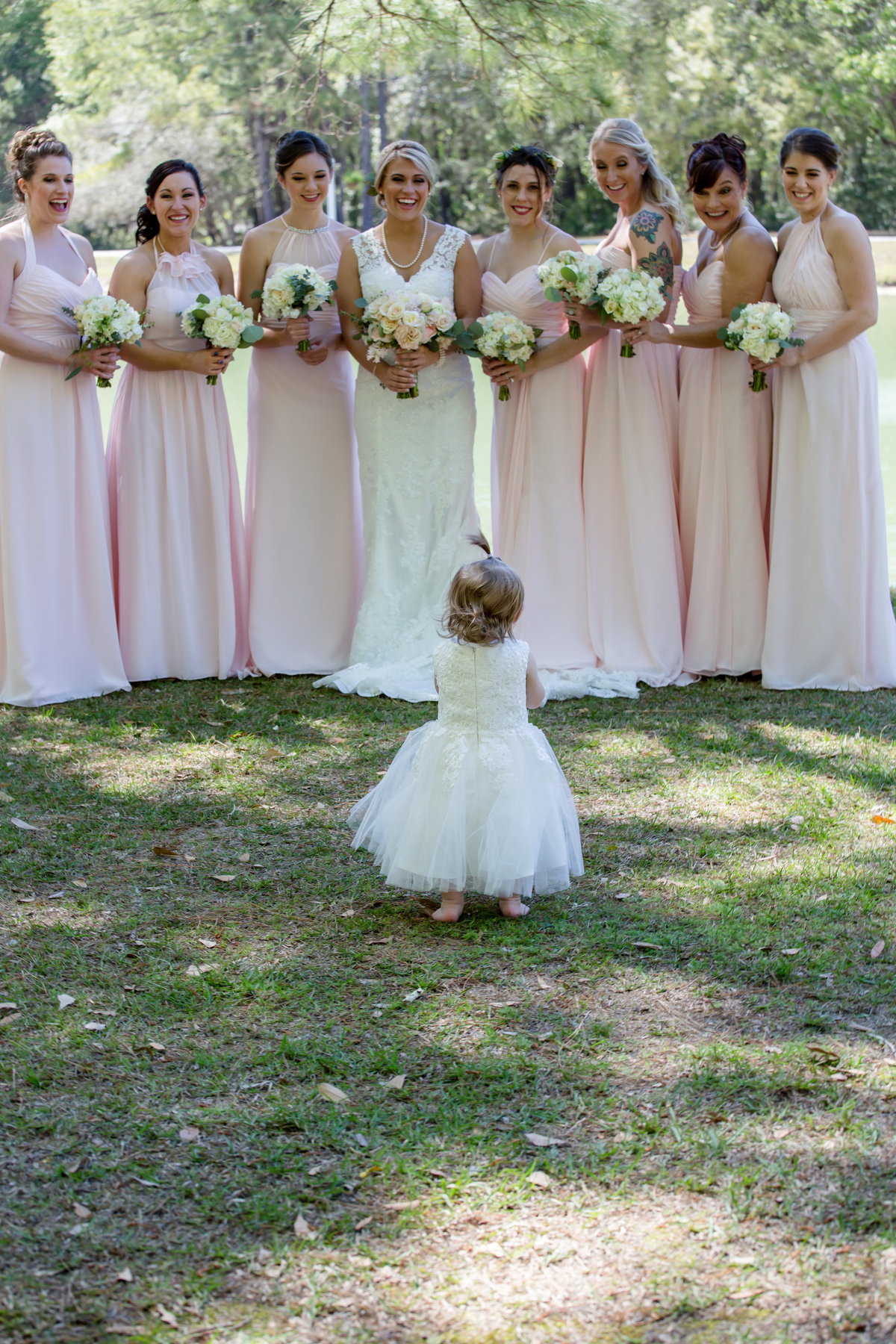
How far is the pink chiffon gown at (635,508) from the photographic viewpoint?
7.63 meters

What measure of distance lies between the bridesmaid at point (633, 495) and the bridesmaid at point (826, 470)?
1.78ft

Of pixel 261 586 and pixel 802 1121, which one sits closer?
pixel 802 1121

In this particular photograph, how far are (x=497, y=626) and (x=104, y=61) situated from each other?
37769mm

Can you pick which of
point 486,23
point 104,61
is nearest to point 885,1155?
point 486,23

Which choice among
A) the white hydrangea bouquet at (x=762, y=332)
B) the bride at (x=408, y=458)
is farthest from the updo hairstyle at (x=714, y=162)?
the bride at (x=408, y=458)

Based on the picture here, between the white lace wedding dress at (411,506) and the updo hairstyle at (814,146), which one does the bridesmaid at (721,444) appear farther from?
the white lace wedding dress at (411,506)

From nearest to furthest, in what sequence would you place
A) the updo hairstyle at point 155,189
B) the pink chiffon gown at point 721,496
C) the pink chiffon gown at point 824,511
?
1. the pink chiffon gown at point 824,511
2. the updo hairstyle at point 155,189
3. the pink chiffon gown at point 721,496

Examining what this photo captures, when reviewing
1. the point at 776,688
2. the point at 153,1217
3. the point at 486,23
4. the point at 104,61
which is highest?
the point at 104,61

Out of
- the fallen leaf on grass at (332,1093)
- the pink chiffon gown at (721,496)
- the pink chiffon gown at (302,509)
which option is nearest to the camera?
the fallen leaf on grass at (332,1093)

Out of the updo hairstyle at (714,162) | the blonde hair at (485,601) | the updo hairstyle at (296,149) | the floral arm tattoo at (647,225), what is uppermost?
the updo hairstyle at (296,149)

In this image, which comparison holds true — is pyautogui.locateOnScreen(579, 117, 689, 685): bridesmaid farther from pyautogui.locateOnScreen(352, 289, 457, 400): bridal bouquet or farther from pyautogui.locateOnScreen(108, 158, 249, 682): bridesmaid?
pyautogui.locateOnScreen(108, 158, 249, 682): bridesmaid

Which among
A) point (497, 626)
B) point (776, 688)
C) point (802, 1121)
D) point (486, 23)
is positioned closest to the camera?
point (802, 1121)

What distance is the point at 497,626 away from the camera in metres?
4.63

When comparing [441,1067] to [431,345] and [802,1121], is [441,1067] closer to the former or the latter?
[802,1121]
